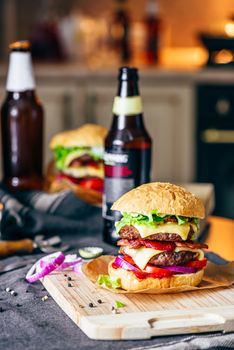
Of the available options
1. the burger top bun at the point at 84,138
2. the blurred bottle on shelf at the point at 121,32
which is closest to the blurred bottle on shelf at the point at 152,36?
the blurred bottle on shelf at the point at 121,32

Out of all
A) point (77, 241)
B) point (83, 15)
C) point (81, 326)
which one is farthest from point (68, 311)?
point (83, 15)

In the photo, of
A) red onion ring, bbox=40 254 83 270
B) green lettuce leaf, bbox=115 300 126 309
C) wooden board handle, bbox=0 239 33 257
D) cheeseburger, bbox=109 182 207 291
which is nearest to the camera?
green lettuce leaf, bbox=115 300 126 309

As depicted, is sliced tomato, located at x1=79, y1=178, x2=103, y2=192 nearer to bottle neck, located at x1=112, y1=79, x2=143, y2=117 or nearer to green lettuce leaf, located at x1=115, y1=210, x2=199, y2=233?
bottle neck, located at x1=112, y1=79, x2=143, y2=117

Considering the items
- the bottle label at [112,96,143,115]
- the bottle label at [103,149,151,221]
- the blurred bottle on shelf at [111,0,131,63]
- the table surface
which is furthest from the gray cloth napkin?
the blurred bottle on shelf at [111,0,131,63]

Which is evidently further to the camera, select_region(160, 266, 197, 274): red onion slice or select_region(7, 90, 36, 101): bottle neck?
select_region(7, 90, 36, 101): bottle neck

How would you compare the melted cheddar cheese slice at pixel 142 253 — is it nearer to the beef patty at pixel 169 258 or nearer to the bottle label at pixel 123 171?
the beef patty at pixel 169 258

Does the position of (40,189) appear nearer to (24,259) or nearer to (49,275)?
(24,259)
